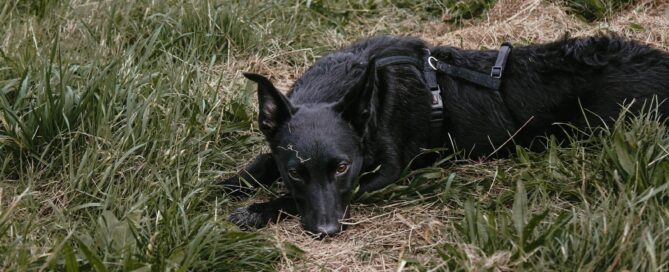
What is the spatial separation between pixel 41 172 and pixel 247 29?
210cm

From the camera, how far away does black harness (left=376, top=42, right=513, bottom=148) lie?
4297 millimetres

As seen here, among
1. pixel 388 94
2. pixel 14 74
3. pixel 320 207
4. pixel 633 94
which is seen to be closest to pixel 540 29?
pixel 633 94

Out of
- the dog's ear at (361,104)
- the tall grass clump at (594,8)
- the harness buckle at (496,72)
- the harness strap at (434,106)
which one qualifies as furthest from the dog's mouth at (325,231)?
the tall grass clump at (594,8)

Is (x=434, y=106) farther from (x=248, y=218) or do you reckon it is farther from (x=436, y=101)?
(x=248, y=218)

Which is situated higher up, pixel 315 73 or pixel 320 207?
pixel 315 73

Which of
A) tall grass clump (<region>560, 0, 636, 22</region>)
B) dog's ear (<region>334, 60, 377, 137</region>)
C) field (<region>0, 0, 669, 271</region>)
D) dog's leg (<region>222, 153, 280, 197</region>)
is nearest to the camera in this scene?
field (<region>0, 0, 669, 271</region>)

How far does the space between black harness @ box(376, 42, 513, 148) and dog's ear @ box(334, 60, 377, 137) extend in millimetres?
493

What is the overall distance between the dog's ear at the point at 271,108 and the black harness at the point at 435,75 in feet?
2.32

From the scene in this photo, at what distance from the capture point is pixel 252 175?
13.8 feet

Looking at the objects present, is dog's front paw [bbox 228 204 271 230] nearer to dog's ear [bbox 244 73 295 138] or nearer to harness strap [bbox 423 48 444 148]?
dog's ear [bbox 244 73 295 138]

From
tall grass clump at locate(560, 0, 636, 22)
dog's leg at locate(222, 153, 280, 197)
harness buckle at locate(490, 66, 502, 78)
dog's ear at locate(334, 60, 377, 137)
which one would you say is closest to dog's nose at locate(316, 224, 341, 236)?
dog's ear at locate(334, 60, 377, 137)

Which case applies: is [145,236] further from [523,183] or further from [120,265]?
[523,183]

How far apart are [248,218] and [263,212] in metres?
0.10

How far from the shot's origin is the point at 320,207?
142 inches
